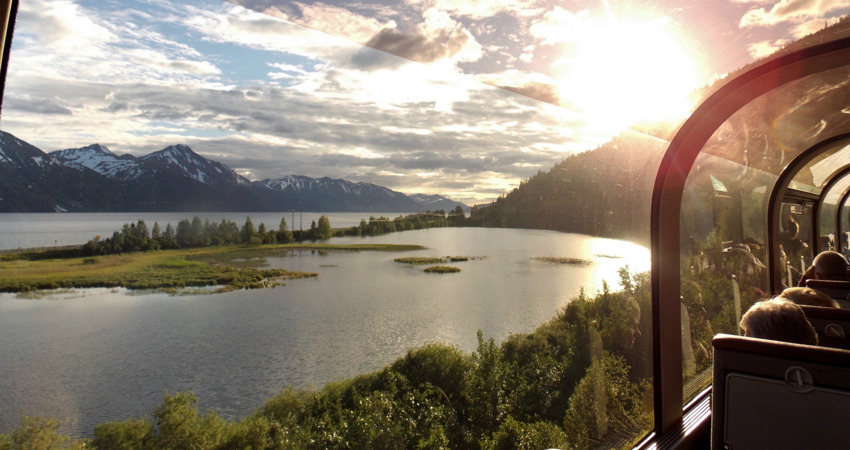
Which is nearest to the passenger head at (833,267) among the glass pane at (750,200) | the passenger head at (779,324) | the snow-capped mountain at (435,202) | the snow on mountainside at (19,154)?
the glass pane at (750,200)

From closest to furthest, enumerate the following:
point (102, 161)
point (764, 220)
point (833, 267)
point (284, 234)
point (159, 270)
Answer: point (833, 267) < point (764, 220) < point (102, 161) < point (159, 270) < point (284, 234)

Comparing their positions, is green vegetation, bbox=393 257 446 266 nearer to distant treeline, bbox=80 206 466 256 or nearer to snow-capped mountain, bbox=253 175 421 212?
distant treeline, bbox=80 206 466 256

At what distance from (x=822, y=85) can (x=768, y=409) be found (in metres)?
2.75

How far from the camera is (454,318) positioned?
1482 centimetres

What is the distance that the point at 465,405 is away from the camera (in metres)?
10.4

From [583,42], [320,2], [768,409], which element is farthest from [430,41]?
[768,409]

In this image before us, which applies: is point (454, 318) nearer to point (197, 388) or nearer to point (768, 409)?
point (197, 388)

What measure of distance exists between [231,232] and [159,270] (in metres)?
2.17

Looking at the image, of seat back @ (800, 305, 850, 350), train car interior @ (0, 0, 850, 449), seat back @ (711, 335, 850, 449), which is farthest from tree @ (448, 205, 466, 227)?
seat back @ (711, 335, 850, 449)

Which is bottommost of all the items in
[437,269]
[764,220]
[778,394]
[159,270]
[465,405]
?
[465,405]

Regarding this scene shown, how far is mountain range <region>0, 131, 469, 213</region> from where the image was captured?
13.5 feet

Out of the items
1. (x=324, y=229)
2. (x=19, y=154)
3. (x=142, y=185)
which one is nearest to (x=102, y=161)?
(x=142, y=185)

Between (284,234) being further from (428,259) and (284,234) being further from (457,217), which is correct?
(428,259)

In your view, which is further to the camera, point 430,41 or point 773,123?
point 773,123
